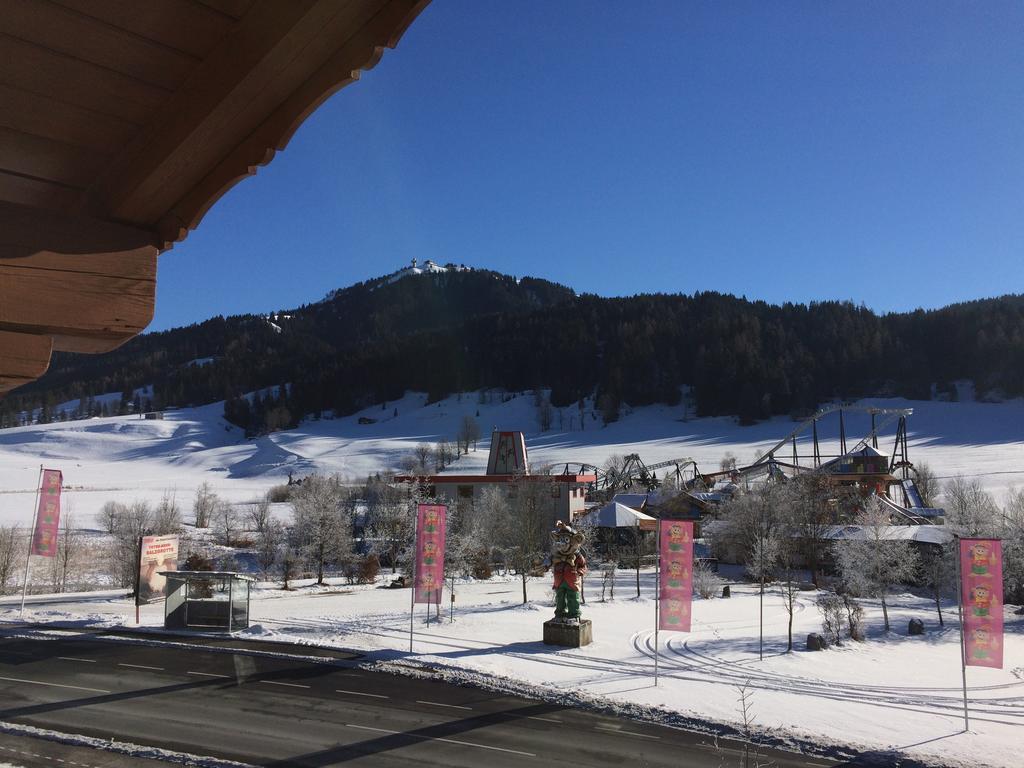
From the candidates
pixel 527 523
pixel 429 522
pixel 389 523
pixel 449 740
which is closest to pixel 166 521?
pixel 389 523

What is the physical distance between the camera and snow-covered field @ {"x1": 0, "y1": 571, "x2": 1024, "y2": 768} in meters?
14.8

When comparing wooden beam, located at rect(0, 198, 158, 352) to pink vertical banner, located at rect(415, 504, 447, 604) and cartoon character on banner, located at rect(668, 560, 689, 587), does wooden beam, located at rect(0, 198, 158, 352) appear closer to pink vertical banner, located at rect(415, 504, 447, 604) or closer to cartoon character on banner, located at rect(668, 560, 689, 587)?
cartoon character on banner, located at rect(668, 560, 689, 587)

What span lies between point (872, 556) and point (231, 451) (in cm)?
11377

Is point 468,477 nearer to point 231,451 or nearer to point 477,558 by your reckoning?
point 477,558

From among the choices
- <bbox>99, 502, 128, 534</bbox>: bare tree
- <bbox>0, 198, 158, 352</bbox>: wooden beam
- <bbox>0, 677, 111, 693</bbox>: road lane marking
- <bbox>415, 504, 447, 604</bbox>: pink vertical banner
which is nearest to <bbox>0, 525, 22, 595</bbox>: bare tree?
<bbox>99, 502, 128, 534</bbox>: bare tree

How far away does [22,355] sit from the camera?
2.77 m

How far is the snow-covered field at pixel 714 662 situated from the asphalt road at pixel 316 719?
1.55 meters

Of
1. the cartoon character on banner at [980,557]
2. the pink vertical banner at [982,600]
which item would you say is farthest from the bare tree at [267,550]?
the cartoon character on banner at [980,557]

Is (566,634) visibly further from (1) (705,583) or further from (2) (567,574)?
(1) (705,583)

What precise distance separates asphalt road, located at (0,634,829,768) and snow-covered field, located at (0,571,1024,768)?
1548 mm

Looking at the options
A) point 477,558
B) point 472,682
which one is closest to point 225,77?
point 472,682

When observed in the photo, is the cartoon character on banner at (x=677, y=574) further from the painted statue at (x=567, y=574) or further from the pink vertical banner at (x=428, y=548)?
the pink vertical banner at (x=428, y=548)

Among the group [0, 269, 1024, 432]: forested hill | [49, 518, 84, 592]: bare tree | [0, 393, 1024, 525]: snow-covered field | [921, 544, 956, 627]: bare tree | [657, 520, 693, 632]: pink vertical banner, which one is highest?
[0, 269, 1024, 432]: forested hill

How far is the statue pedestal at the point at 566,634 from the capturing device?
72.1 ft
